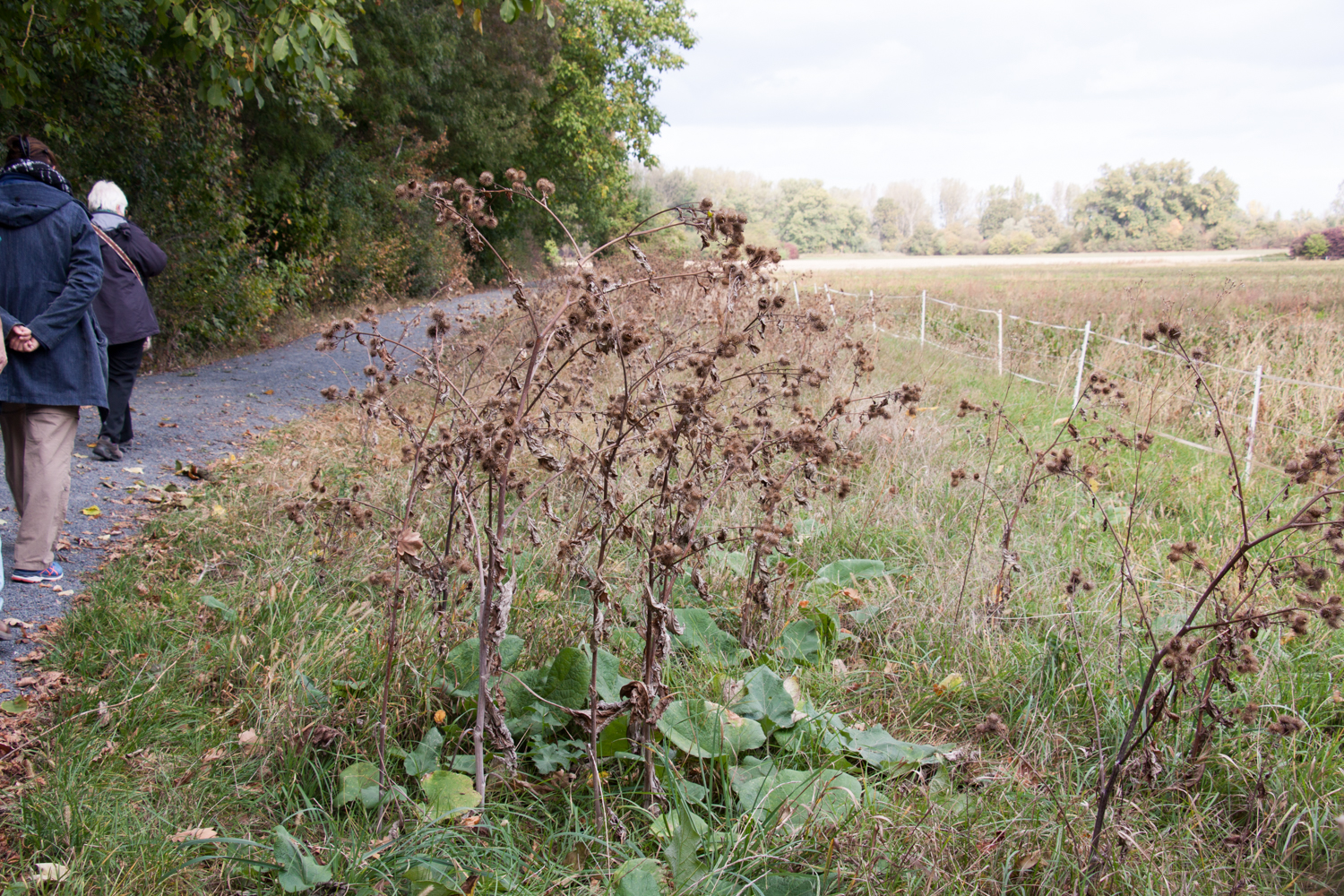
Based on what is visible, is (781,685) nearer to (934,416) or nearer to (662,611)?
(662,611)

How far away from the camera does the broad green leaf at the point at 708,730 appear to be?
2336mm

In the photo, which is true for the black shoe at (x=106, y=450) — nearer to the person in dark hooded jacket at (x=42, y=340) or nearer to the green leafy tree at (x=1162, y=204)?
the person in dark hooded jacket at (x=42, y=340)

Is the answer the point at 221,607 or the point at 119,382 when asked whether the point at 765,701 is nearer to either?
the point at 221,607

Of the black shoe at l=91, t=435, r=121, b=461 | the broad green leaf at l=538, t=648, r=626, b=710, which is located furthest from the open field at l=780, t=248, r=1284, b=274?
the broad green leaf at l=538, t=648, r=626, b=710

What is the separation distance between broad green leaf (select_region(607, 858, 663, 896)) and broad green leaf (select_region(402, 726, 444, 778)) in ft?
2.40

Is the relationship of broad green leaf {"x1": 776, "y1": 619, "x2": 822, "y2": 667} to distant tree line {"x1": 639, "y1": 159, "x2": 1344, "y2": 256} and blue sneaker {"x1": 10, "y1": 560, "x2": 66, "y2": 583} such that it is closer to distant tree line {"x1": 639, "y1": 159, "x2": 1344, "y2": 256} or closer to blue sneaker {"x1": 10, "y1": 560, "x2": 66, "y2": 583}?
blue sneaker {"x1": 10, "y1": 560, "x2": 66, "y2": 583}

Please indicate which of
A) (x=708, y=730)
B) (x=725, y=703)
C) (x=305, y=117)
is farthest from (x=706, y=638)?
(x=305, y=117)

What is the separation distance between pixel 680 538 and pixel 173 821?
5.14 ft

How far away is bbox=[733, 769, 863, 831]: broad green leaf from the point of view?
211 centimetres

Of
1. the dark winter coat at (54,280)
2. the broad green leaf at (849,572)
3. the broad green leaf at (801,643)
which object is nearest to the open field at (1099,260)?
the broad green leaf at (849,572)

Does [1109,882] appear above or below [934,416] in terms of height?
below

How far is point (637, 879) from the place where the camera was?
1.84 meters

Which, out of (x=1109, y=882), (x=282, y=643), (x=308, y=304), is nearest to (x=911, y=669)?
(x=1109, y=882)

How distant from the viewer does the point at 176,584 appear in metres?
3.60
